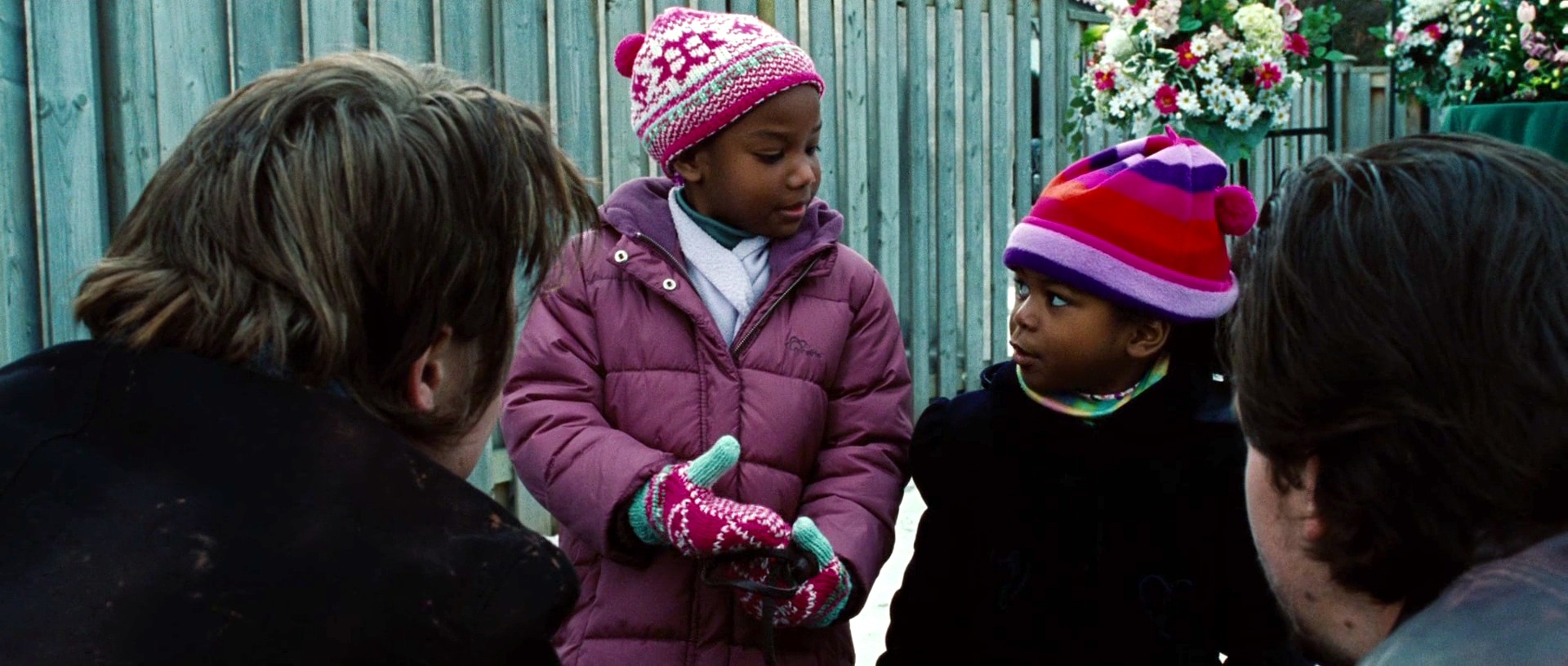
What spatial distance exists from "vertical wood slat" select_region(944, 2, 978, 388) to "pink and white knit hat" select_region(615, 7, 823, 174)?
4489 millimetres

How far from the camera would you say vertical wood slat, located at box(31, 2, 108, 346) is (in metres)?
3.64

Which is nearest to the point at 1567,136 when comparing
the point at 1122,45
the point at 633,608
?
the point at 1122,45

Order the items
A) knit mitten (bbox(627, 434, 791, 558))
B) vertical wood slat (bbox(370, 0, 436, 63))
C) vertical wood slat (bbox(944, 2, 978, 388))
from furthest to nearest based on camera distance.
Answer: vertical wood slat (bbox(944, 2, 978, 388)), vertical wood slat (bbox(370, 0, 436, 63)), knit mitten (bbox(627, 434, 791, 558))

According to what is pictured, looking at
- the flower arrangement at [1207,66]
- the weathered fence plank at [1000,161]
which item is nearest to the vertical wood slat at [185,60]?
the flower arrangement at [1207,66]

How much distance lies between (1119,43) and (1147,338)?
385cm

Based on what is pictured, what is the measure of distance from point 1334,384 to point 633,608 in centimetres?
133

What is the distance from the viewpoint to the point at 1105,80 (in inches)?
241

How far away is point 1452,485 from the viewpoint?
46.2 inches

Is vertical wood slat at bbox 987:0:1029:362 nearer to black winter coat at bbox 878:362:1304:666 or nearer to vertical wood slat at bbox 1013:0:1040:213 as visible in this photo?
vertical wood slat at bbox 1013:0:1040:213

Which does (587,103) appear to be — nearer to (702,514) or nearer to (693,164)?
(693,164)

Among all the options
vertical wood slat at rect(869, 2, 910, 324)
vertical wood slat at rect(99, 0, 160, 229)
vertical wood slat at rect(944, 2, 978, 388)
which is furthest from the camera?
vertical wood slat at rect(944, 2, 978, 388)

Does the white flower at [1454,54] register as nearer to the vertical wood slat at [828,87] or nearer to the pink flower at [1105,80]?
the pink flower at [1105,80]

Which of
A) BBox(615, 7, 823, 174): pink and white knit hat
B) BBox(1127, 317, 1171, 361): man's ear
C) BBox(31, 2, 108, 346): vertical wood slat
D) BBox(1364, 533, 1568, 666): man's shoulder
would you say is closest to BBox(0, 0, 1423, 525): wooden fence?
BBox(31, 2, 108, 346): vertical wood slat

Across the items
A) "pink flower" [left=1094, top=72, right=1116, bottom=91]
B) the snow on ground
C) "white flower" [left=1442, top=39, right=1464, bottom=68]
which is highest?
"white flower" [left=1442, top=39, right=1464, bottom=68]
